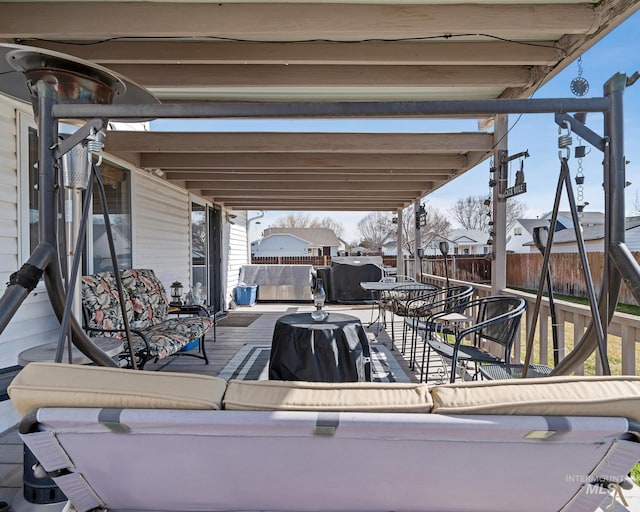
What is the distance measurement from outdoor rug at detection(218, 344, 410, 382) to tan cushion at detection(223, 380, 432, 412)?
2.84 m

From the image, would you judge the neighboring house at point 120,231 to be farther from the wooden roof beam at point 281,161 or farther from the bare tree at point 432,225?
the bare tree at point 432,225

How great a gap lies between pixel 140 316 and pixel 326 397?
359 centimetres

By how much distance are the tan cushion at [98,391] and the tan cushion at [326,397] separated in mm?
64

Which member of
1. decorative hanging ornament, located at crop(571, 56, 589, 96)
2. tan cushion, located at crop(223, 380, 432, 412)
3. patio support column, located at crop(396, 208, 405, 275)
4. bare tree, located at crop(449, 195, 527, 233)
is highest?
bare tree, located at crop(449, 195, 527, 233)

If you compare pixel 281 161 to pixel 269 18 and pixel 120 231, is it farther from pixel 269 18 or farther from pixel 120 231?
pixel 269 18

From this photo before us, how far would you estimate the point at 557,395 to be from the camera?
35.3 inches

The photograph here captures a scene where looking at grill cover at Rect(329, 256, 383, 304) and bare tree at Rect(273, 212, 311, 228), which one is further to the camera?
bare tree at Rect(273, 212, 311, 228)

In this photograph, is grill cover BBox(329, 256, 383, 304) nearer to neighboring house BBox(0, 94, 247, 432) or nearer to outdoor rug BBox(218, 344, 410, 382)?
neighboring house BBox(0, 94, 247, 432)

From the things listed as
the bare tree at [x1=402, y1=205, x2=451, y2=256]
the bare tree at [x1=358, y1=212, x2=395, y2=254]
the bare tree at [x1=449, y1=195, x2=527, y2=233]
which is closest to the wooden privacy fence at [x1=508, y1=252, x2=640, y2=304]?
the bare tree at [x1=402, y1=205, x2=451, y2=256]

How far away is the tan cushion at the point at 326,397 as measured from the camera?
2.97ft

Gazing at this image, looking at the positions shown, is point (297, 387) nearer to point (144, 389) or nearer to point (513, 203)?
point (144, 389)

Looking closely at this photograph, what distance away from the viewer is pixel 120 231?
4500 mm

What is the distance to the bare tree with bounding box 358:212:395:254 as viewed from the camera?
3341 cm

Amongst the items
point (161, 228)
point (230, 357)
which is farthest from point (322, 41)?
point (161, 228)
